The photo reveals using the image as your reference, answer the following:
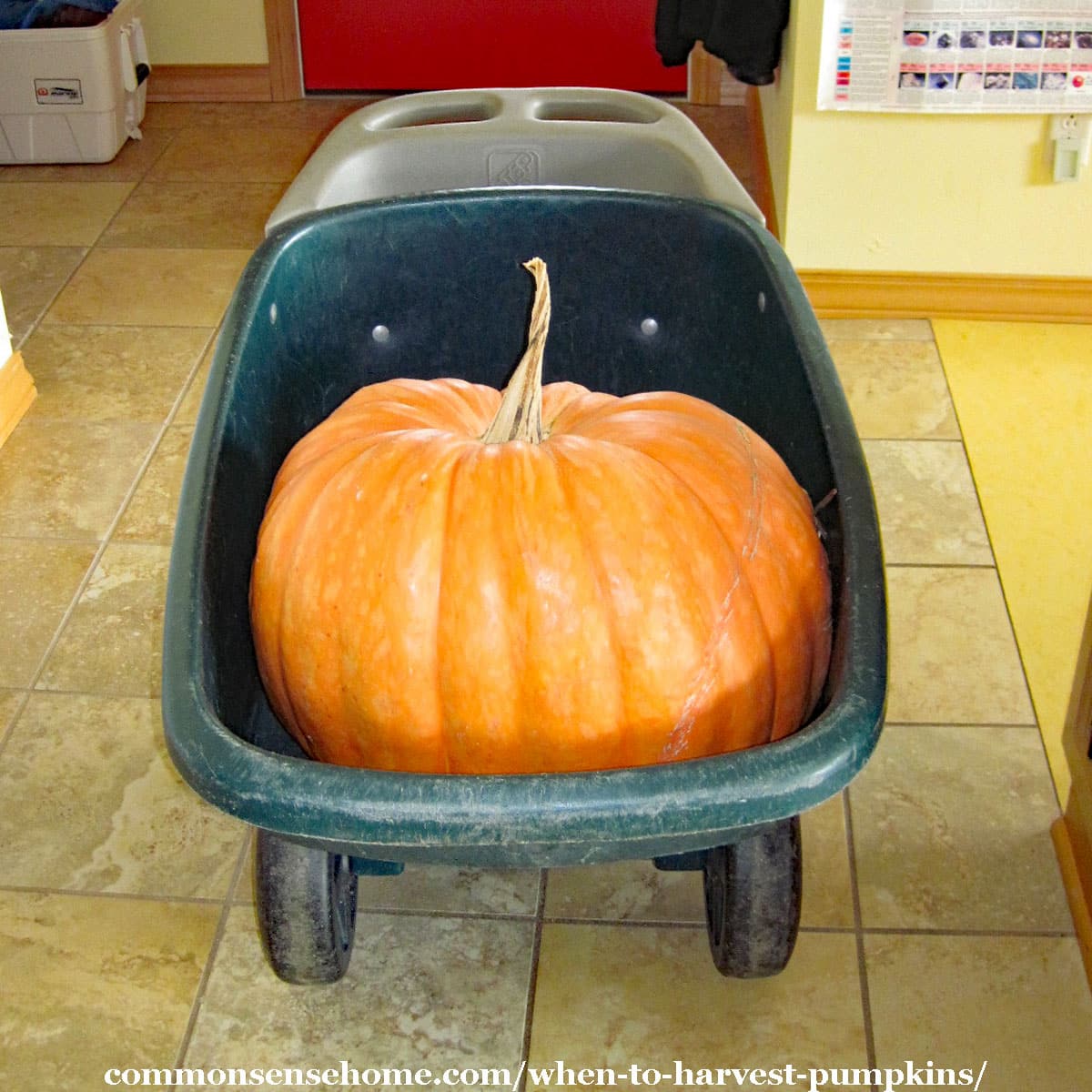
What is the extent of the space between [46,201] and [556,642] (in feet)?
7.66

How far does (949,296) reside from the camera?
2.32 m

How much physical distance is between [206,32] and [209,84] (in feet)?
0.40

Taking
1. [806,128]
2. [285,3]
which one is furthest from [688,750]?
[285,3]

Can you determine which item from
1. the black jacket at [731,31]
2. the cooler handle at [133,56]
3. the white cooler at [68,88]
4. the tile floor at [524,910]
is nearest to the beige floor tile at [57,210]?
the white cooler at [68,88]

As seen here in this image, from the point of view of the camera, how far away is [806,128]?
84.8 inches

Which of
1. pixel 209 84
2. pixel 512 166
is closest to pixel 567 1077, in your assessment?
pixel 512 166

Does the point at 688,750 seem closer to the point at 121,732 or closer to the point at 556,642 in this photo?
the point at 556,642

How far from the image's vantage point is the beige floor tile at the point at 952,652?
1.54 metres

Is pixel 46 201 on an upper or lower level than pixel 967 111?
lower

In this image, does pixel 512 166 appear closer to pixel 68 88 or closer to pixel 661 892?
pixel 661 892

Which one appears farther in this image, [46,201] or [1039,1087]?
[46,201]

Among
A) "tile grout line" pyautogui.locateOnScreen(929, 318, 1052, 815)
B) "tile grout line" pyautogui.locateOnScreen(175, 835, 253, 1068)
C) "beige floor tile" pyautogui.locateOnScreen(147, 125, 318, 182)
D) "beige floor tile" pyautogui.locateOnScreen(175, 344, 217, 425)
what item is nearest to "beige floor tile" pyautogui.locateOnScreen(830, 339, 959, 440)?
"tile grout line" pyautogui.locateOnScreen(929, 318, 1052, 815)

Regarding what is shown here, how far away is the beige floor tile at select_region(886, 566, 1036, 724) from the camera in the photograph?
1542 mm

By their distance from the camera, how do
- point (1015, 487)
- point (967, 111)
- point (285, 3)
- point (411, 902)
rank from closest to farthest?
point (411, 902), point (1015, 487), point (967, 111), point (285, 3)
